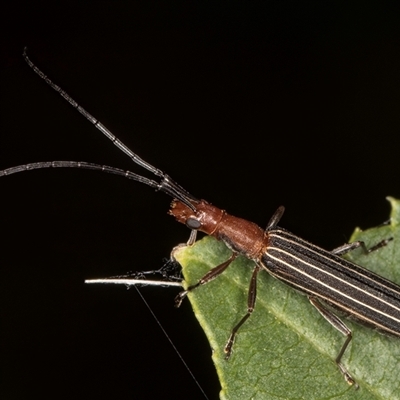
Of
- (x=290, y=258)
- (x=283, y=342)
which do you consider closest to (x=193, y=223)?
(x=290, y=258)

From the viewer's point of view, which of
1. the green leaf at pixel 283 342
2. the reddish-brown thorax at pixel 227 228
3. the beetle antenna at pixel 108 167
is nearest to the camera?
the green leaf at pixel 283 342

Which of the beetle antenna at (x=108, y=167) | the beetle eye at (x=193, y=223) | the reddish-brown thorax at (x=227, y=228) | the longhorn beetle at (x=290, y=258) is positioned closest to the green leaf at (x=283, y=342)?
the longhorn beetle at (x=290, y=258)

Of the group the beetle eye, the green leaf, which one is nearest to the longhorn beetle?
the beetle eye

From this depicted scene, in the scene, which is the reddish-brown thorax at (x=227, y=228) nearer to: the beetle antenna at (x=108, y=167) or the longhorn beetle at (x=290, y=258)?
the longhorn beetle at (x=290, y=258)

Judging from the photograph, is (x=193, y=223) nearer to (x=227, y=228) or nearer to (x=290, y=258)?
(x=227, y=228)

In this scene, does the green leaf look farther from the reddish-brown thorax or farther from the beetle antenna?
the beetle antenna

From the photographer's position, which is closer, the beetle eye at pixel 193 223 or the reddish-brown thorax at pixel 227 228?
the reddish-brown thorax at pixel 227 228

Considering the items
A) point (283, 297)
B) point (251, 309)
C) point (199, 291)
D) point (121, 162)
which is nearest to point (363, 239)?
point (283, 297)
